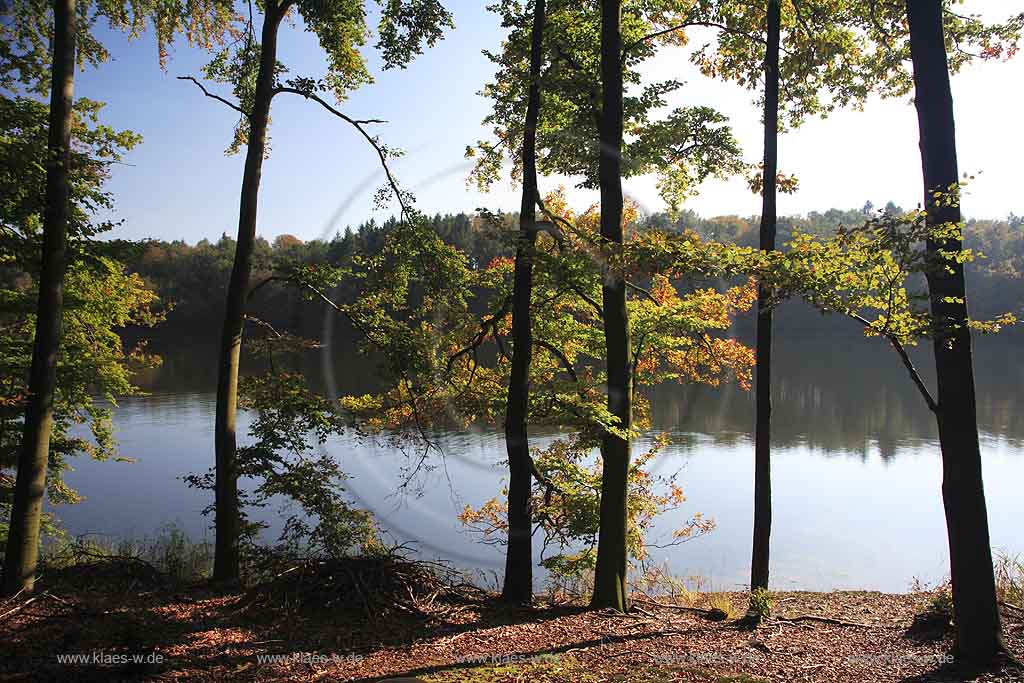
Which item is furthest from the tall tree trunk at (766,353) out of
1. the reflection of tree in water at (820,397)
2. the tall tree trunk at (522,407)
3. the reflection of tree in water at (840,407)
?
the reflection of tree in water at (840,407)

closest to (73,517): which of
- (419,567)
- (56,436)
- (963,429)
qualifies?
(56,436)

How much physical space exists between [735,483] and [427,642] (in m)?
15.1

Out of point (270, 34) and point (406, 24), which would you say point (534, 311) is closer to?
point (406, 24)

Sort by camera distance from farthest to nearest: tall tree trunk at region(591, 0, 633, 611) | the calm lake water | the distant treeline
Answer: the distant treeline → the calm lake water → tall tree trunk at region(591, 0, 633, 611)

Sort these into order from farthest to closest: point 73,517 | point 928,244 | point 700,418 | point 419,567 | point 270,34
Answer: point 700,418, point 73,517, point 270,34, point 419,567, point 928,244

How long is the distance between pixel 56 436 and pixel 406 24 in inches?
317

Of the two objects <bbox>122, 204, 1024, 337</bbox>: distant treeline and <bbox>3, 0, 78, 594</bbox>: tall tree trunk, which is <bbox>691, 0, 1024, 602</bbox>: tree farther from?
<bbox>122, 204, 1024, 337</bbox>: distant treeline

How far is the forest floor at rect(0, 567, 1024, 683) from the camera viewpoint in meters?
4.98

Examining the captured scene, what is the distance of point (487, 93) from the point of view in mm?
9969

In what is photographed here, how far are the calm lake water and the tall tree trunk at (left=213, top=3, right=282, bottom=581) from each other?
7.19 ft

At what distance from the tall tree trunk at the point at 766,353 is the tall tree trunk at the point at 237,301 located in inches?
244

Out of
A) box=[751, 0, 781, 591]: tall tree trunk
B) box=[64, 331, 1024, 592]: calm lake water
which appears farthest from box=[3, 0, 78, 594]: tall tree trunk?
box=[751, 0, 781, 591]: tall tree trunk

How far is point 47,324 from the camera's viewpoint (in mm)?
6570

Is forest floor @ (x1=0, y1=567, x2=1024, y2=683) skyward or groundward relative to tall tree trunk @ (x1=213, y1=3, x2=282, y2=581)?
groundward
